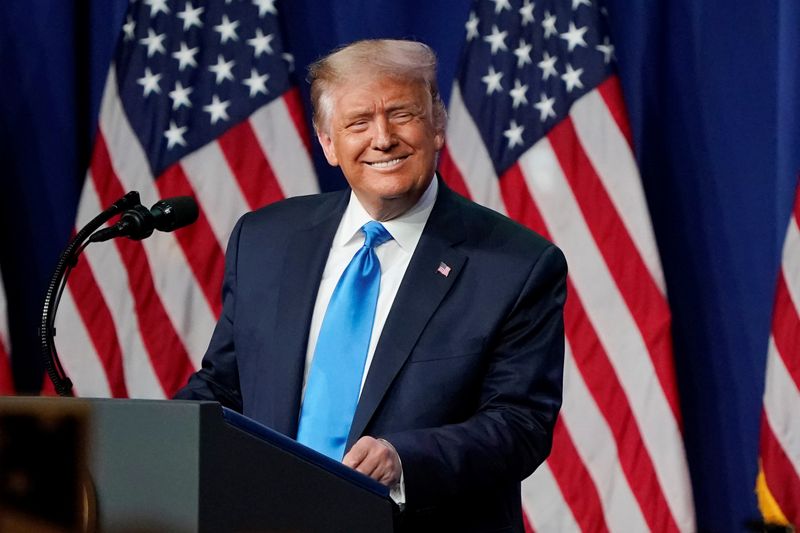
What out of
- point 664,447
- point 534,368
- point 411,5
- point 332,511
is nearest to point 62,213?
A: point 411,5

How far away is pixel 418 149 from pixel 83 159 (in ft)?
7.45

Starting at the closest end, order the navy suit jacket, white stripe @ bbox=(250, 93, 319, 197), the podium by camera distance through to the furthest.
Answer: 1. the podium
2. the navy suit jacket
3. white stripe @ bbox=(250, 93, 319, 197)

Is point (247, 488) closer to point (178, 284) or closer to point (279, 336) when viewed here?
point (279, 336)

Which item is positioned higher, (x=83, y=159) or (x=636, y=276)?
(x=83, y=159)

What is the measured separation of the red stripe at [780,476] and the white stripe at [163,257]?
A: 1804 mm

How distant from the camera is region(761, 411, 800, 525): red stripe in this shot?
143 inches

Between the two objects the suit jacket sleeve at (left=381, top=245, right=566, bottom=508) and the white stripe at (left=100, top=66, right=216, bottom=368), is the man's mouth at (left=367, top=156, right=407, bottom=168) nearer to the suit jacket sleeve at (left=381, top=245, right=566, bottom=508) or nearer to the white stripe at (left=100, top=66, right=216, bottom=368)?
the suit jacket sleeve at (left=381, top=245, right=566, bottom=508)

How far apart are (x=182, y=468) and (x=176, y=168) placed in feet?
9.12

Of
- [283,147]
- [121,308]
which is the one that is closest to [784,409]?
[283,147]

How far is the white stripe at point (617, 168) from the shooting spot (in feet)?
12.1

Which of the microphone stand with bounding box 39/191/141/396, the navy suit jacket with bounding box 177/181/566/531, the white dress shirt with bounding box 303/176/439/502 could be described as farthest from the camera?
the white dress shirt with bounding box 303/176/439/502

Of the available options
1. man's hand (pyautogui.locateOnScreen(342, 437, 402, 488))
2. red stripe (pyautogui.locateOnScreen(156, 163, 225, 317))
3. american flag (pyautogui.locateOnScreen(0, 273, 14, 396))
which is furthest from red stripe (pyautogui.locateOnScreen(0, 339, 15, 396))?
man's hand (pyautogui.locateOnScreen(342, 437, 402, 488))

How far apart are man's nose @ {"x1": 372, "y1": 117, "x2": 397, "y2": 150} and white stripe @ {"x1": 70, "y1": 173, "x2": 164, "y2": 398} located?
1.85 m

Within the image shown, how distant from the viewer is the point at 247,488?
1.25 meters
